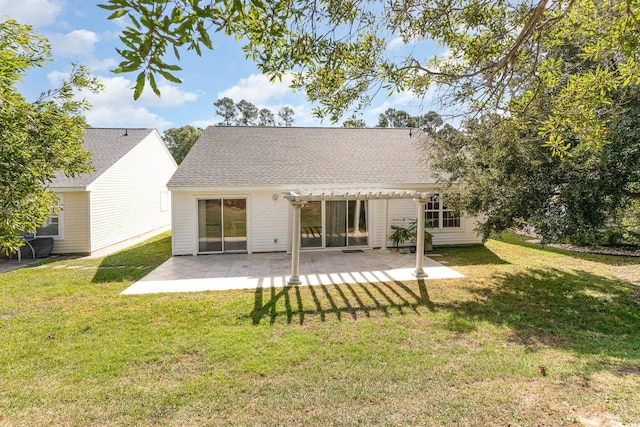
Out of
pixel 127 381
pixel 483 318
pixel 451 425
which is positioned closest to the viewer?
pixel 451 425

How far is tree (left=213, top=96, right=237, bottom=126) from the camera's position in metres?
46.5

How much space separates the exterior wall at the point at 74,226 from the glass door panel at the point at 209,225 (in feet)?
14.1

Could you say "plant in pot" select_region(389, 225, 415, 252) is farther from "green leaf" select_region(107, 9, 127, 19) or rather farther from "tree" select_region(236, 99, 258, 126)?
"tree" select_region(236, 99, 258, 126)

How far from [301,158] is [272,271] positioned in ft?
20.0

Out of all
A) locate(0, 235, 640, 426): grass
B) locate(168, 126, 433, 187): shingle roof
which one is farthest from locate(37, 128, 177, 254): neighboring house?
locate(0, 235, 640, 426): grass

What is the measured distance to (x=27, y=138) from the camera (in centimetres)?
404

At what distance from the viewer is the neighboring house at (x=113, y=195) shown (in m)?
11.6

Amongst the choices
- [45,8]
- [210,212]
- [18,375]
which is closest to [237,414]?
[18,375]

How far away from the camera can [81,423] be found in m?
3.18

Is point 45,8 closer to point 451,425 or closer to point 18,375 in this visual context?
point 18,375

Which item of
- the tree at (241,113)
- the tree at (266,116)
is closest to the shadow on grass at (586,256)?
the tree at (241,113)

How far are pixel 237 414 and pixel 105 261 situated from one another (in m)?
9.65

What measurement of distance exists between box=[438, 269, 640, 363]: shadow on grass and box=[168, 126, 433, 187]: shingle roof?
590 cm

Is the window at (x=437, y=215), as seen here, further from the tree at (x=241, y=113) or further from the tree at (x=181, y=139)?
the tree at (x=241, y=113)
